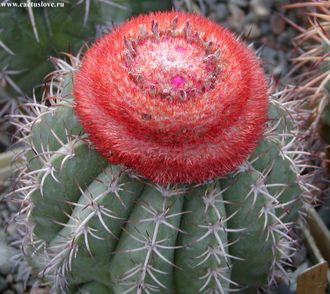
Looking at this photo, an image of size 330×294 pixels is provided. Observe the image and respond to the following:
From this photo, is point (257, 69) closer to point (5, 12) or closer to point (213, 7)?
point (5, 12)

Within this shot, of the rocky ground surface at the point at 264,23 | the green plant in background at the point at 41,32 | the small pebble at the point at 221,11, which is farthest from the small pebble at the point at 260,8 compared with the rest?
the green plant in background at the point at 41,32

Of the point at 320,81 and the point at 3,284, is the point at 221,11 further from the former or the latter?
the point at 3,284

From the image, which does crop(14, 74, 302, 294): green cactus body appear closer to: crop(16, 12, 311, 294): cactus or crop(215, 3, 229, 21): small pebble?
crop(16, 12, 311, 294): cactus

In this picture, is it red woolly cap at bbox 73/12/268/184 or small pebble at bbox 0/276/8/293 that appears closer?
red woolly cap at bbox 73/12/268/184

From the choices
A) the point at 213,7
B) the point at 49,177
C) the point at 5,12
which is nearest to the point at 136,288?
the point at 49,177

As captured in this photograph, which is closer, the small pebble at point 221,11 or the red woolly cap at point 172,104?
the red woolly cap at point 172,104

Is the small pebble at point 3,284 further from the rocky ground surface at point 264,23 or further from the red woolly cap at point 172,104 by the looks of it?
the rocky ground surface at point 264,23

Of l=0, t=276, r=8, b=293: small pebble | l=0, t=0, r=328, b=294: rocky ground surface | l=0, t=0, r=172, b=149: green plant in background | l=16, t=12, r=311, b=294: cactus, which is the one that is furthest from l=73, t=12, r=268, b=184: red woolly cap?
l=0, t=0, r=328, b=294: rocky ground surface

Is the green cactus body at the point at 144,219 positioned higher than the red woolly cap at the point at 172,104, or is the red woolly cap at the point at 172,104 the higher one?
the red woolly cap at the point at 172,104
